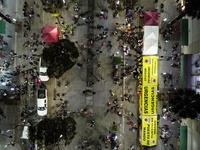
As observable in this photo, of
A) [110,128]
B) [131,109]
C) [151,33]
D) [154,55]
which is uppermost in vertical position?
[151,33]

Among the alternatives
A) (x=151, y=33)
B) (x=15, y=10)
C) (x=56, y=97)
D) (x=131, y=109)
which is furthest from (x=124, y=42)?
(x=15, y=10)

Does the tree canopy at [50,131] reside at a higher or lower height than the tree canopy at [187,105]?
lower

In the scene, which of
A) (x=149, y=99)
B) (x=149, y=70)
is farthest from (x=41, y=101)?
(x=149, y=70)

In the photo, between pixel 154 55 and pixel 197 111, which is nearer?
pixel 197 111

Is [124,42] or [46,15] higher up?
[46,15]

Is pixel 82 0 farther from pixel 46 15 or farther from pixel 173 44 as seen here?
pixel 173 44

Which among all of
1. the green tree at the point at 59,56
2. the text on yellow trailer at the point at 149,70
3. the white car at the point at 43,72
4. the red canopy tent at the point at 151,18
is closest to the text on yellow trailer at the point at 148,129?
the text on yellow trailer at the point at 149,70

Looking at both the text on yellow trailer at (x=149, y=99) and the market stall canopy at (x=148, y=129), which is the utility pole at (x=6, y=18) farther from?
the market stall canopy at (x=148, y=129)
